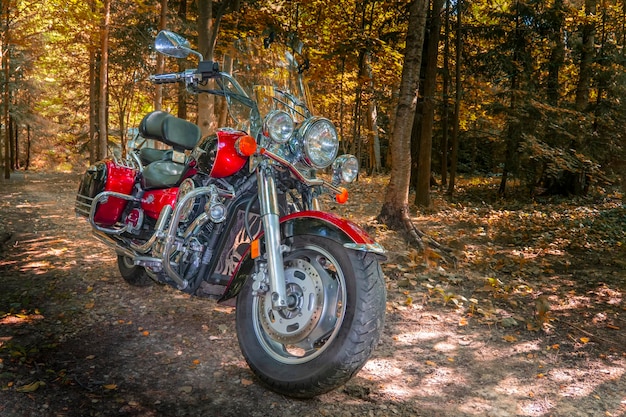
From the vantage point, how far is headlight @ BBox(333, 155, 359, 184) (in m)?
3.04

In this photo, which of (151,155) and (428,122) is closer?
(151,155)

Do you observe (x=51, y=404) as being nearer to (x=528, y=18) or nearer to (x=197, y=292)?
(x=197, y=292)

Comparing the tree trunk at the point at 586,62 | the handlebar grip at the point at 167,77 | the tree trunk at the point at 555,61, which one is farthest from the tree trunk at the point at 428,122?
the handlebar grip at the point at 167,77

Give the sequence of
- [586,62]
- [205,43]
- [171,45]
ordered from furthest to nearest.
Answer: [586,62] → [205,43] → [171,45]

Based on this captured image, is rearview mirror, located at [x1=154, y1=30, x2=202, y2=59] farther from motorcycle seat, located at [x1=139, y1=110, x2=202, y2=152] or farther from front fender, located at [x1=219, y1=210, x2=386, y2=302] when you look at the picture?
front fender, located at [x1=219, y1=210, x2=386, y2=302]

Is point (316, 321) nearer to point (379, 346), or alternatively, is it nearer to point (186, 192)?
point (379, 346)

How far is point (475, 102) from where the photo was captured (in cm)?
1528

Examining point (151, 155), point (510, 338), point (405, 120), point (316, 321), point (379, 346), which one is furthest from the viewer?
point (405, 120)

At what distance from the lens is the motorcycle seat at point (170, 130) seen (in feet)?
12.6

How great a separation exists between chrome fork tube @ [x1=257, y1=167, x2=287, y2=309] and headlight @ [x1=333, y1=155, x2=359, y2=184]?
19.3 inches

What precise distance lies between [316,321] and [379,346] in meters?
1.18

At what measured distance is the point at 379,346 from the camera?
141 inches

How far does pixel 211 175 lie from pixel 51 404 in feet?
5.24

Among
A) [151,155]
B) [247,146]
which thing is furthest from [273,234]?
[151,155]
